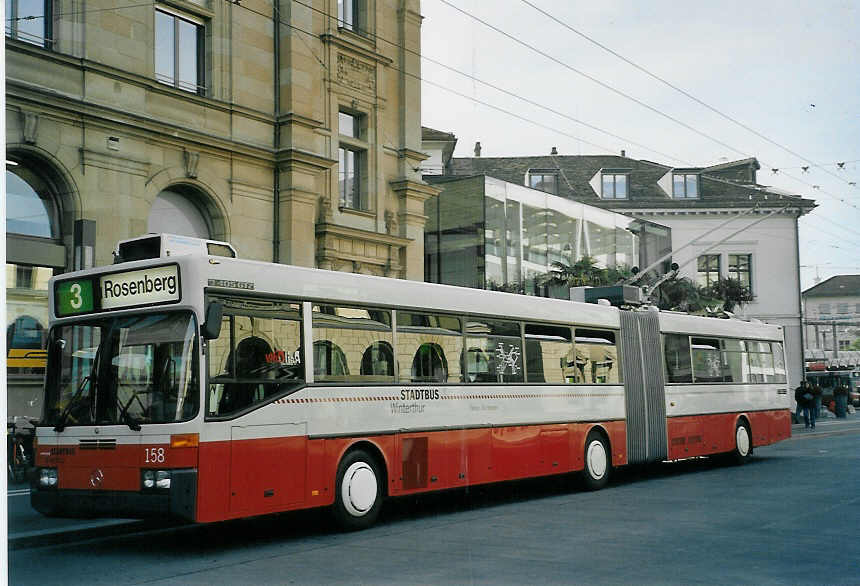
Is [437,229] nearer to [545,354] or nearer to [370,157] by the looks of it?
[370,157]

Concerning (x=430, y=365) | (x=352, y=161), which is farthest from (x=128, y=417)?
(x=352, y=161)

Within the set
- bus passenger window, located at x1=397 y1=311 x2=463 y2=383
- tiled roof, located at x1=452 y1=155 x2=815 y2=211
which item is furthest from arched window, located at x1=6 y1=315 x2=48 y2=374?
tiled roof, located at x1=452 y1=155 x2=815 y2=211

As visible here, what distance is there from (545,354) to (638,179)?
44000 millimetres

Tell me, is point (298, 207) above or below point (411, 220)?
below

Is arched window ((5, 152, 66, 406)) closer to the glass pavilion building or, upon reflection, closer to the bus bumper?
the bus bumper

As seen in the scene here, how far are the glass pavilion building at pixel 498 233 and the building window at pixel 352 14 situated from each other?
8.70 metres

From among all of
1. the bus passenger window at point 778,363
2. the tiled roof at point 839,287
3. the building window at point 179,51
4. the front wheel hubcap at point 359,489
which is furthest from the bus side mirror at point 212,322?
the tiled roof at point 839,287

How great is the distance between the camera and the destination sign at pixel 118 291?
32.5 feet

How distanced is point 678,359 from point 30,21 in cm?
1306

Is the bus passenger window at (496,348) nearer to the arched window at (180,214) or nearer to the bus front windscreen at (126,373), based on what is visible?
the bus front windscreen at (126,373)

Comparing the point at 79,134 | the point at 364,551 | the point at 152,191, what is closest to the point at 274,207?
the point at 152,191

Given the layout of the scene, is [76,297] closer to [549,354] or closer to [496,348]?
[496,348]

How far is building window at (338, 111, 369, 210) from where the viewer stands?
2512 centimetres

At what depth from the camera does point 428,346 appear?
42.0 ft
